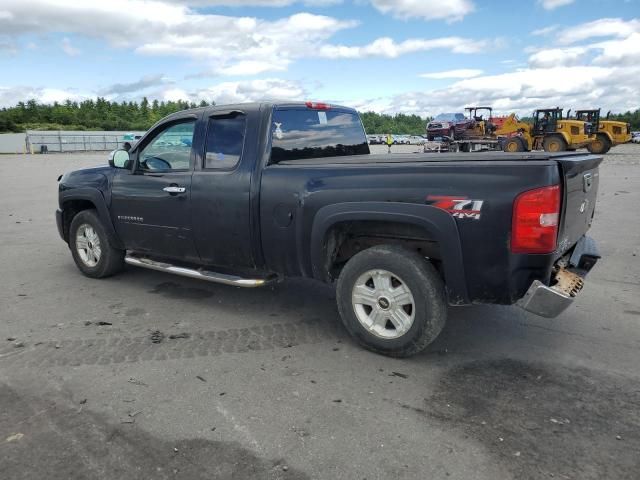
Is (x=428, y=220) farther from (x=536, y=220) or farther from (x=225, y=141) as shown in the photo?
(x=225, y=141)

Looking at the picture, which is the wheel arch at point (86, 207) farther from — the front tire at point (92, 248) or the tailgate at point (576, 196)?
the tailgate at point (576, 196)

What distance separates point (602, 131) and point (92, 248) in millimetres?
29676

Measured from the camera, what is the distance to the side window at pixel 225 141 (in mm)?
4665

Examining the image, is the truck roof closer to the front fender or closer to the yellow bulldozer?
the front fender

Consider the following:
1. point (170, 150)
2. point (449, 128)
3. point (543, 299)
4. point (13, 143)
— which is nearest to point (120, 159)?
point (170, 150)

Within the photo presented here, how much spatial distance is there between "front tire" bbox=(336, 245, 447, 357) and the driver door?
180cm

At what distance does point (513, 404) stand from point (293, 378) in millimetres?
1447

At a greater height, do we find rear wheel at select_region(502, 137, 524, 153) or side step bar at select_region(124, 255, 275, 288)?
rear wheel at select_region(502, 137, 524, 153)

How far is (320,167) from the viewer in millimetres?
4105

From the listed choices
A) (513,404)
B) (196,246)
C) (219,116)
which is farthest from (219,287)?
(513,404)

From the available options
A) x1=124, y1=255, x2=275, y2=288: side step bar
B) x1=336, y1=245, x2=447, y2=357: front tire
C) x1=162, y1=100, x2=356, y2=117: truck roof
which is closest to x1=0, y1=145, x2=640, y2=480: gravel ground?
x1=336, y1=245, x2=447, y2=357: front tire

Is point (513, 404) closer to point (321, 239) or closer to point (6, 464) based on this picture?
point (321, 239)

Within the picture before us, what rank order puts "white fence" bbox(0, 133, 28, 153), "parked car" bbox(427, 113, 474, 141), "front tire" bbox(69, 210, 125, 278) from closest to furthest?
"front tire" bbox(69, 210, 125, 278) < "parked car" bbox(427, 113, 474, 141) < "white fence" bbox(0, 133, 28, 153)

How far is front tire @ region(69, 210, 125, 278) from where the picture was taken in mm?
5871
